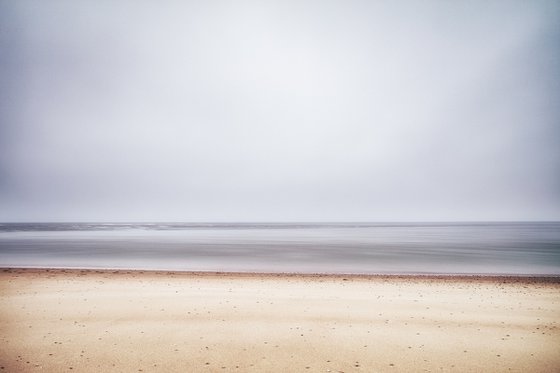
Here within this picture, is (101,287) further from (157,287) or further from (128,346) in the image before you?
(128,346)

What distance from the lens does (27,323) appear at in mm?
7520

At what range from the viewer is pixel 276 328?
7.28 m

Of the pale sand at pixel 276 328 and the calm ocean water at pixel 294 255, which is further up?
the pale sand at pixel 276 328

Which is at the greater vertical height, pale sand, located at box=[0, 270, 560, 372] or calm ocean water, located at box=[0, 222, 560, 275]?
pale sand, located at box=[0, 270, 560, 372]

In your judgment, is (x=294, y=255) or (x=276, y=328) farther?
(x=294, y=255)

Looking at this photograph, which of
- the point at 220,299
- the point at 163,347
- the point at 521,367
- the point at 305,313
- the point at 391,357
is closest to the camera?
the point at 521,367

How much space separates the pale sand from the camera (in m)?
5.58

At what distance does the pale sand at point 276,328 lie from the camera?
5582 mm

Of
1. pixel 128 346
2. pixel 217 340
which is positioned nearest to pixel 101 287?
pixel 128 346

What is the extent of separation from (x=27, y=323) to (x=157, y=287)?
4.49 metres

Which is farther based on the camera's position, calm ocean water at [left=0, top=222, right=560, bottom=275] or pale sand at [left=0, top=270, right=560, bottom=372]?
calm ocean water at [left=0, top=222, right=560, bottom=275]

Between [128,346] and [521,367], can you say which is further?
[128,346]

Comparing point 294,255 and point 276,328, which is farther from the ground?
point 276,328

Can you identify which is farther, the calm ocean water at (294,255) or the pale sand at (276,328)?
the calm ocean water at (294,255)
